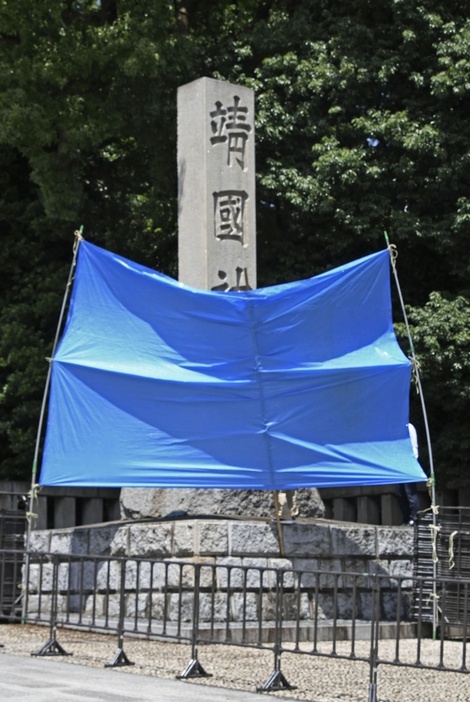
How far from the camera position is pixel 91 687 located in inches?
338

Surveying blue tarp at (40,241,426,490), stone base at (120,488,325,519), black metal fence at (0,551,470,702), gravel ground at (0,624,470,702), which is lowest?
gravel ground at (0,624,470,702)

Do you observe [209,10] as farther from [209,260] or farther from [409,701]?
[409,701]

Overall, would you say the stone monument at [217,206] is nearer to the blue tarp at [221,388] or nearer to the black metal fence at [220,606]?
the black metal fence at [220,606]

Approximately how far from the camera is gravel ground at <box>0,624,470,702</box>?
9.05m

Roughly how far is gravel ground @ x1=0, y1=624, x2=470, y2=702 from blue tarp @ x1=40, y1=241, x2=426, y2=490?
140cm

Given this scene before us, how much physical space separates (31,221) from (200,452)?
12941 mm

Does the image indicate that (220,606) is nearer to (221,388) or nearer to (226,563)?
(226,563)

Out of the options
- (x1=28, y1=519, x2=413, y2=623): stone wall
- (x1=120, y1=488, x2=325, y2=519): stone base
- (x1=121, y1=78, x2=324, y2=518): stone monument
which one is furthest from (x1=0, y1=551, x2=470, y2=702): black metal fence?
(x1=121, y1=78, x2=324, y2=518): stone monument

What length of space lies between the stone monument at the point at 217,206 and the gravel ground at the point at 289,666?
2.39 meters

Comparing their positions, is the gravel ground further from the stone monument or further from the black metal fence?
the stone monument

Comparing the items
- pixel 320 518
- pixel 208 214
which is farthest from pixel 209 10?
pixel 320 518

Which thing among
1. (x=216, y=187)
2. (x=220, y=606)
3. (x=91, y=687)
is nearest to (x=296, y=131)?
(x=216, y=187)

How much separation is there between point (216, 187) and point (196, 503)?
3.48 meters

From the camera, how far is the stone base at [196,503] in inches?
545
